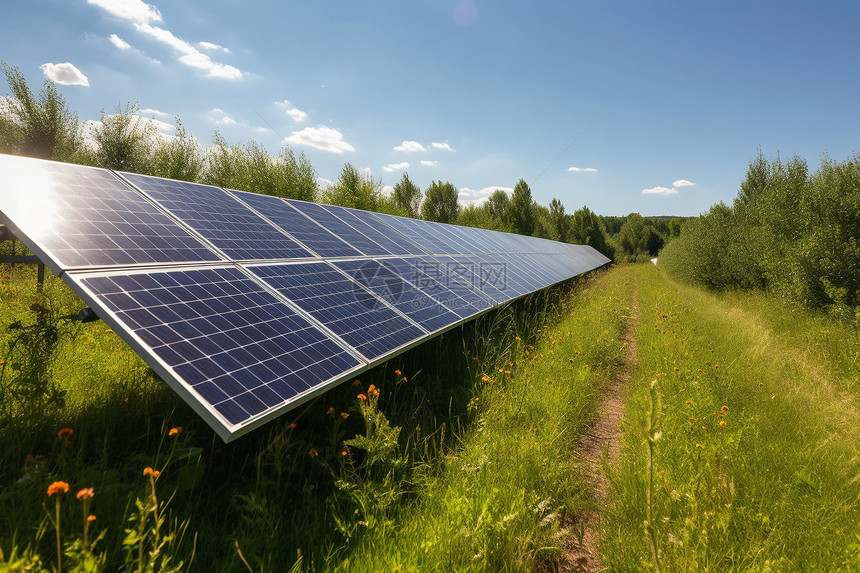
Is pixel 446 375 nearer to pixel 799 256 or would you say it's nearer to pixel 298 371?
pixel 298 371

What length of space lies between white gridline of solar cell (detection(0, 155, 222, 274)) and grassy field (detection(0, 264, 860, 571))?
1.35m

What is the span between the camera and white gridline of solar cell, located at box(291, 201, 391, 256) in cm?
704

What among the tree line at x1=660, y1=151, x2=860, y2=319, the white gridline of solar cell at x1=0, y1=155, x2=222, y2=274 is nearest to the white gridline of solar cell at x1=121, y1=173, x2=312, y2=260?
the white gridline of solar cell at x1=0, y1=155, x2=222, y2=274

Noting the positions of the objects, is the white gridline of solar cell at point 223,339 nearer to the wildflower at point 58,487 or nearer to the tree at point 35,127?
the wildflower at point 58,487

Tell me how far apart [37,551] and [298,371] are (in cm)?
163

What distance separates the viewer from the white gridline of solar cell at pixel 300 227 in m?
6.12

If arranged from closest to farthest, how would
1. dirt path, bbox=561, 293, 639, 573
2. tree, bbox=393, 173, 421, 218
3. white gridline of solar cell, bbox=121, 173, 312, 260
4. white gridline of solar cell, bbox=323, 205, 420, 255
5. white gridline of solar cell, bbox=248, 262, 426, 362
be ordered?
dirt path, bbox=561, 293, 639, 573 < white gridline of solar cell, bbox=248, 262, 426, 362 < white gridline of solar cell, bbox=121, 173, 312, 260 < white gridline of solar cell, bbox=323, 205, 420, 255 < tree, bbox=393, 173, 421, 218

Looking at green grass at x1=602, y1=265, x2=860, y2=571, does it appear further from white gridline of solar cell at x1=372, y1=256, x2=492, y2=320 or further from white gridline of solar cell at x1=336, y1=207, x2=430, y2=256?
white gridline of solar cell at x1=336, y1=207, x2=430, y2=256

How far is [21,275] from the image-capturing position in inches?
482

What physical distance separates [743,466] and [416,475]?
330cm

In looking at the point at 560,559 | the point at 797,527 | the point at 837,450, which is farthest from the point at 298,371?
the point at 837,450

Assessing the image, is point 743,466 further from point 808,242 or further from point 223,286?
point 808,242

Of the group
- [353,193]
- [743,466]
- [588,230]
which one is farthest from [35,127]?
[588,230]

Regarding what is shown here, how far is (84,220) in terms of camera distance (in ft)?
11.7
